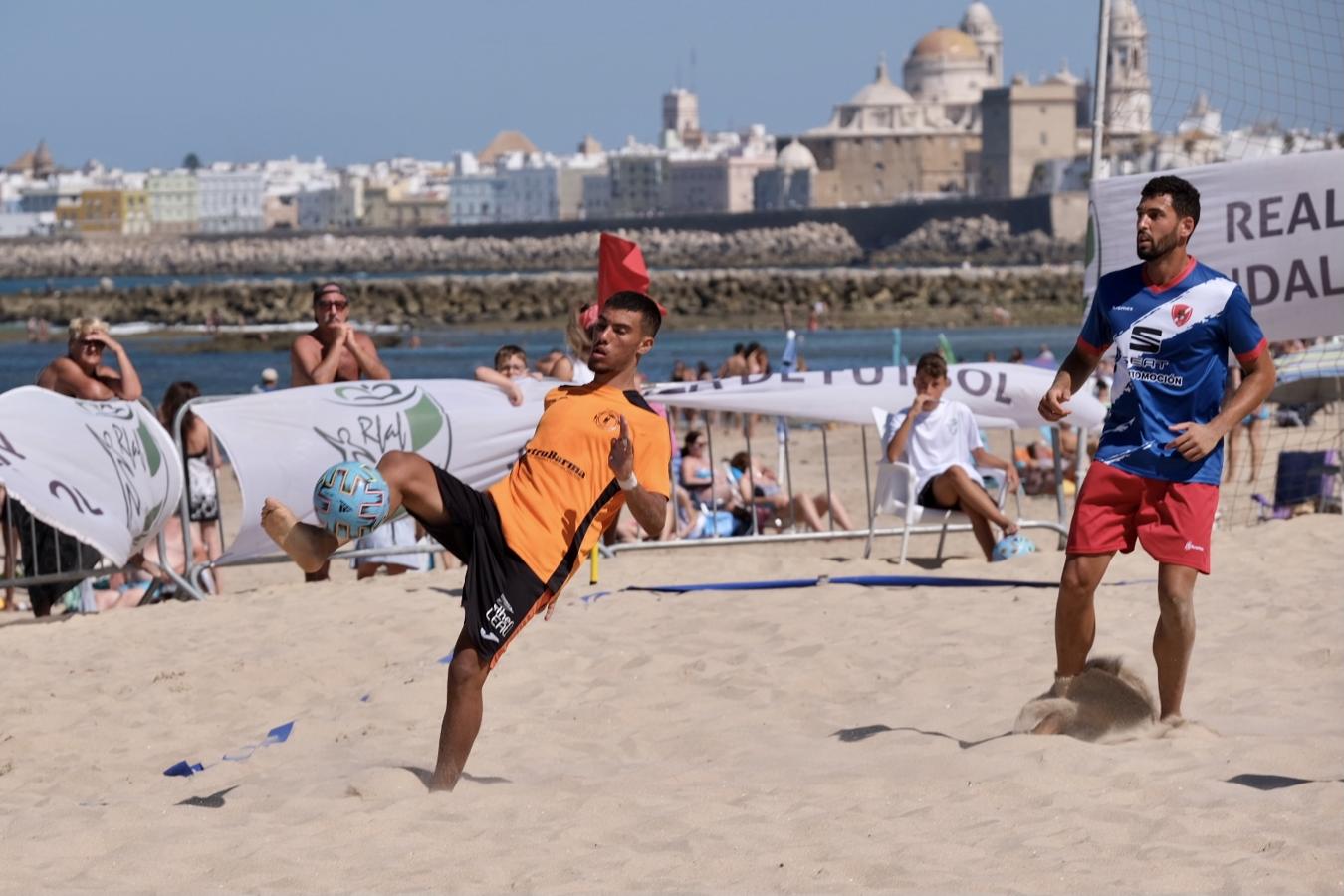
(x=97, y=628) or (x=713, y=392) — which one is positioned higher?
(x=713, y=392)

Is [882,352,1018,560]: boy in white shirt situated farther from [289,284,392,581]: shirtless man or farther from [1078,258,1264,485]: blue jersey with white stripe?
[1078,258,1264,485]: blue jersey with white stripe

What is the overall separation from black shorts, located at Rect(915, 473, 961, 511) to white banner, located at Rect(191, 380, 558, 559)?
173 centimetres

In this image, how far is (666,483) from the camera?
4578 mm

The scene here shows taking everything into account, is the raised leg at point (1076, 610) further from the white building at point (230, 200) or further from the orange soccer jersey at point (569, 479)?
the white building at point (230, 200)

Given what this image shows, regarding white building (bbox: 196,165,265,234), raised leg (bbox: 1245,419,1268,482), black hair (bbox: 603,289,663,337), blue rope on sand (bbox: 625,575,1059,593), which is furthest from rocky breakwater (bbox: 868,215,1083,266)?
black hair (bbox: 603,289,663,337)

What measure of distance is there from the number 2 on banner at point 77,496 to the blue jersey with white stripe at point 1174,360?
165 inches

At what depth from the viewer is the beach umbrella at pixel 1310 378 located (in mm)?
10023

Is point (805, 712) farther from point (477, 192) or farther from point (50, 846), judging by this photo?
point (477, 192)

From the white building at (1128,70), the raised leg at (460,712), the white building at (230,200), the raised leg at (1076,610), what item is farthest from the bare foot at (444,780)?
the white building at (230,200)

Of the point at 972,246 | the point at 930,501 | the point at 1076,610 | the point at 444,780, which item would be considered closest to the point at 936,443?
the point at 930,501

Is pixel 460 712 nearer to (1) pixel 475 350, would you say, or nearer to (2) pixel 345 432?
(2) pixel 345 432

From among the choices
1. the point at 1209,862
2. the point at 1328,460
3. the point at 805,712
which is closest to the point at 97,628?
the point at 805,712

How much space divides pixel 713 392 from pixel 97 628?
3152 mm

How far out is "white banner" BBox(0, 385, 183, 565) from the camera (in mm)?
7391
